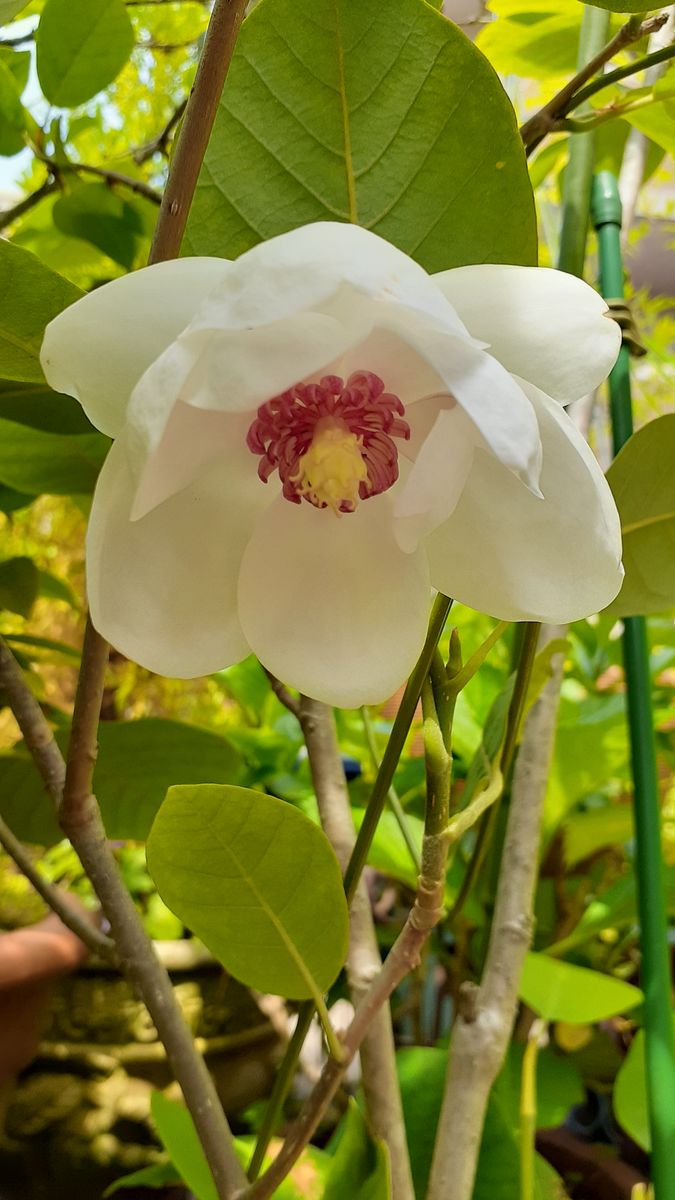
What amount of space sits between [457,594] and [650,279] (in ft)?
5.33

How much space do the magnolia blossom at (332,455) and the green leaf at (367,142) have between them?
Answer: 1.4 inches

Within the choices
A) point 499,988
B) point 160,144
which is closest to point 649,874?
point 499,988

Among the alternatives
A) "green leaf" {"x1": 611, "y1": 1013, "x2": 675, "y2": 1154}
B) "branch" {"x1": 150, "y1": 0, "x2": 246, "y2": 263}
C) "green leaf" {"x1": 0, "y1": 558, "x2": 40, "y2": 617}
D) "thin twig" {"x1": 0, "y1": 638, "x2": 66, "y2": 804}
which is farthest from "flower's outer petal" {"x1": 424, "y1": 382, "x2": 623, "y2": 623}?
"green leaf" {"x1": 611, "y1": 1013, "x2": 675, "y2": 1154}

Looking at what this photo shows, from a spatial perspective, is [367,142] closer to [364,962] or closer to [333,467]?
[333,467]

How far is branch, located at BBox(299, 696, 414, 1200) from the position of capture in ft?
1.36

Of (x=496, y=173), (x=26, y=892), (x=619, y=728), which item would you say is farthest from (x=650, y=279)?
(x=496, y=173)

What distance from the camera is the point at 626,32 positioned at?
0.97 ft

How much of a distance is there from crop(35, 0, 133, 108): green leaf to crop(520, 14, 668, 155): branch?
0.24 metres

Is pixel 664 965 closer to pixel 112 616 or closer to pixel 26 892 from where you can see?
pixel 112 616

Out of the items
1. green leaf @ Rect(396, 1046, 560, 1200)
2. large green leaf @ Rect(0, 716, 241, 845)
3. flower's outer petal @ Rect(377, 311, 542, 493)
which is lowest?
green leaf @ Rect(396, 1046, 560, 1200)

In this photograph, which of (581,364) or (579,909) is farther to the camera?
(579,909)

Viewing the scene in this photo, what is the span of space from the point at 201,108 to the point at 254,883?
22 centimetres

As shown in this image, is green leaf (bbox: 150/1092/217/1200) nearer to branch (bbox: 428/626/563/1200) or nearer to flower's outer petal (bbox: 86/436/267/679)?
branch (bbox: 428/626/563/1200)

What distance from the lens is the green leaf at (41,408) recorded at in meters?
0.34
